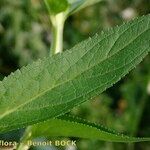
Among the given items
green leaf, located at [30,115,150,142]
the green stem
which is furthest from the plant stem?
green leaf, located at [30,115,150,142]

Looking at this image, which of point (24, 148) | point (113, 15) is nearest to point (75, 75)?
point (24, 148)

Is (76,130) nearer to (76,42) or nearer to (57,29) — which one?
(57,29)

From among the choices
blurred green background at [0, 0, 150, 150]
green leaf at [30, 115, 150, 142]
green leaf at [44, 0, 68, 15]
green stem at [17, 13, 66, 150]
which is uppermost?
blurred green background at [0, 0, 150, 150]

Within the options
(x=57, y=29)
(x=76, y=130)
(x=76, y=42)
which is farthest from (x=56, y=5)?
(x=76, y=42)

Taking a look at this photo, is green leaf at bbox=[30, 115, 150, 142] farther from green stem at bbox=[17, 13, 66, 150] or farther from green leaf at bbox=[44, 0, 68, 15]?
green leaf at bbox=[44, 0, 68, 15]

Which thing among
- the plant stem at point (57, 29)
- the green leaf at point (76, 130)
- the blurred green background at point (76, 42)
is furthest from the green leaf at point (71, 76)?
the blurred green background at point (76, 42)
